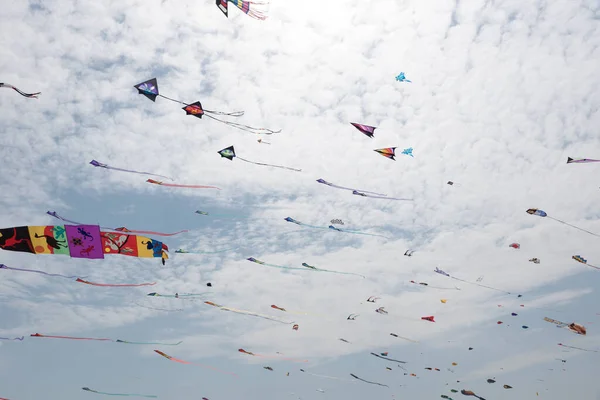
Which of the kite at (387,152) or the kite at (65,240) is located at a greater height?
the kite at (387,152)

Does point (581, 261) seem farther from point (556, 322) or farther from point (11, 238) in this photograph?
point (11, 238)

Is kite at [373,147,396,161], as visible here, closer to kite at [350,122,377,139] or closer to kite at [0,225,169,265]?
kite at [350,122,377,139]

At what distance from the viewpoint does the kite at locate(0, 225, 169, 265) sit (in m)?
26.3

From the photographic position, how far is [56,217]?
2717cm

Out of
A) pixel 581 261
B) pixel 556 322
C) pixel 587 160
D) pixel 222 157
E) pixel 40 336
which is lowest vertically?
pixel 40 336

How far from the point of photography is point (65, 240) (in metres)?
27.0

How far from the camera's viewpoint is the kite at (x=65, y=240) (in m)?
26.3

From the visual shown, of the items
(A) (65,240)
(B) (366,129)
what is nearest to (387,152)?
(B) (366,129)

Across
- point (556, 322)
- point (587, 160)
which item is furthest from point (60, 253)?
point (556, 322)

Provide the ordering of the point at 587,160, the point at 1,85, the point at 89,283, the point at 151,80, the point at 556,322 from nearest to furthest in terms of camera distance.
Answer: the point at 1,85, the point at 151,80, the point at 587,160, the point at 89,283, the point at 556,322

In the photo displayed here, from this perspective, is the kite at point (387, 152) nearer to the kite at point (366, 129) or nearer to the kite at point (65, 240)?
the kite at point (366, 129)

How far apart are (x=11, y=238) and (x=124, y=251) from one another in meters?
6.77

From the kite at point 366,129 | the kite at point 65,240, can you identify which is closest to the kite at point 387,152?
the kite at point 366,129

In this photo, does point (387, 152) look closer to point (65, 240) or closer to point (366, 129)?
point (366, 129)
